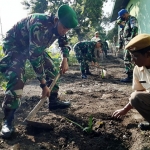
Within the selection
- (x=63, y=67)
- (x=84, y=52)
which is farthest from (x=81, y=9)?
(x=63, y=67)

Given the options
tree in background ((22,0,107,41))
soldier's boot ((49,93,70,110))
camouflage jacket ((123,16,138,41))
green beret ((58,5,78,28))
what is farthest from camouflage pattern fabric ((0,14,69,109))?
tree in background ((22,0,107,41))

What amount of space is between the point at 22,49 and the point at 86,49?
4342 millimetres

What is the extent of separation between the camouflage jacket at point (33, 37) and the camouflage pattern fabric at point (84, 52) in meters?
4.17

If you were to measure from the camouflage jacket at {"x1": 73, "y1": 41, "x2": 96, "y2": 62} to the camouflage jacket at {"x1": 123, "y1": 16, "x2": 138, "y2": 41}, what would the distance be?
1449 millimetres

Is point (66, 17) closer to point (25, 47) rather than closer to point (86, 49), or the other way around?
point (25, 47)

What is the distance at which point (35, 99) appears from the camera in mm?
4203

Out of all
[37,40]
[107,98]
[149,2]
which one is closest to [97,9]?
[149,2]

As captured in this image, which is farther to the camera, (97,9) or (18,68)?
(97,9)

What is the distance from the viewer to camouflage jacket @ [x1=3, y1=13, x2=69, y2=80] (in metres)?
2.52

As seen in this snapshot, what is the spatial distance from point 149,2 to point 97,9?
12053mm

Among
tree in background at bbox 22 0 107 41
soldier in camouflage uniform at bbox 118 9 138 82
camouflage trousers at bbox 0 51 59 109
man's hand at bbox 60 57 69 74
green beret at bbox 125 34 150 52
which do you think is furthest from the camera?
tree in background at bbox 22 0 107 41

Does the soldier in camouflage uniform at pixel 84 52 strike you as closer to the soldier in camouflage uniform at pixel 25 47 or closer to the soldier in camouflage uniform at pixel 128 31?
the soldier in camouflage uniform at pixel 128 31

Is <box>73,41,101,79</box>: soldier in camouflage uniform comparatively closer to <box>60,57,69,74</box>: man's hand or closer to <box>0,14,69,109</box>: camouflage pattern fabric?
<box>60,57,69,74</box>: man's hand

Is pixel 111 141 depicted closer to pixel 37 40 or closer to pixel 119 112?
pixel 119 112
